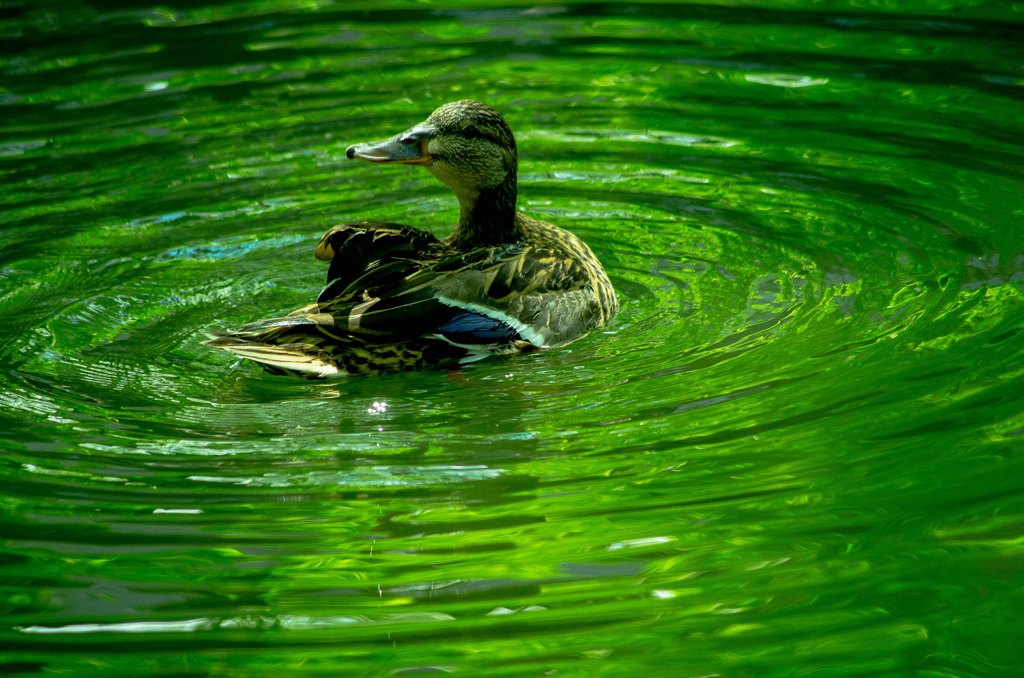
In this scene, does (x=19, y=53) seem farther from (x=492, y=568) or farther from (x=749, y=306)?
(x=492, y=568)

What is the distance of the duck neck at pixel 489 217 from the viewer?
772 centimetres

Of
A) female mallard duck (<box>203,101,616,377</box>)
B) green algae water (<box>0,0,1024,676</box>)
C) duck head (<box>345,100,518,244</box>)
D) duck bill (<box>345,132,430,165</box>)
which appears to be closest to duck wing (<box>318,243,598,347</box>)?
female mallard duck (<box>203,101,616,377</box>)

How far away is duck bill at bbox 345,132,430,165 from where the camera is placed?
23.7 feet

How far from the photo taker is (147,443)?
5.95 meters

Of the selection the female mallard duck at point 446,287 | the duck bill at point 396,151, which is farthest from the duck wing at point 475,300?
the duck bill at point 396,151

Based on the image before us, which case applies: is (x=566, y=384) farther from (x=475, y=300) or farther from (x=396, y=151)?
(x=396, y=151)

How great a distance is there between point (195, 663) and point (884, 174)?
629cm

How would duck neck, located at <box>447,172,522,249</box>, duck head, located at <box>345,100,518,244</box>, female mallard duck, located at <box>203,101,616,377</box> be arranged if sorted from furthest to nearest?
duck neck, located at <box>447,172,522,249</box> → duck head, located at <box>345,100,518,244</box> → female mallard duck, located at <box>203,101,616,377</box>

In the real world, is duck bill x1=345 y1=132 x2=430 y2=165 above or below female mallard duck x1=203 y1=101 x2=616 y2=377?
above

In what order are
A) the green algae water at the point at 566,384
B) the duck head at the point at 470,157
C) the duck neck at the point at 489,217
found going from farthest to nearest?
the duck neck at the point at 489,217, the duck head at the point at 470,157, the green algae water at the point at 566,384

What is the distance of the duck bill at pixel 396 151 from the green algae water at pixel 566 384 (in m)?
1.14

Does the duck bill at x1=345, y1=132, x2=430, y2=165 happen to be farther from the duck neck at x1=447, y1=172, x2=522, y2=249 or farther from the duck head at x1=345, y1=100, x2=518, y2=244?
the duck neck at x1=447, y1=172, x2=522, y2=249

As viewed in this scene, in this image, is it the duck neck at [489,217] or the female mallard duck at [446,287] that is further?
the duck neck at [489,217]

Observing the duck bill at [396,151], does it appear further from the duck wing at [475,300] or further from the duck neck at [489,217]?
the duck wing at [475,300]
